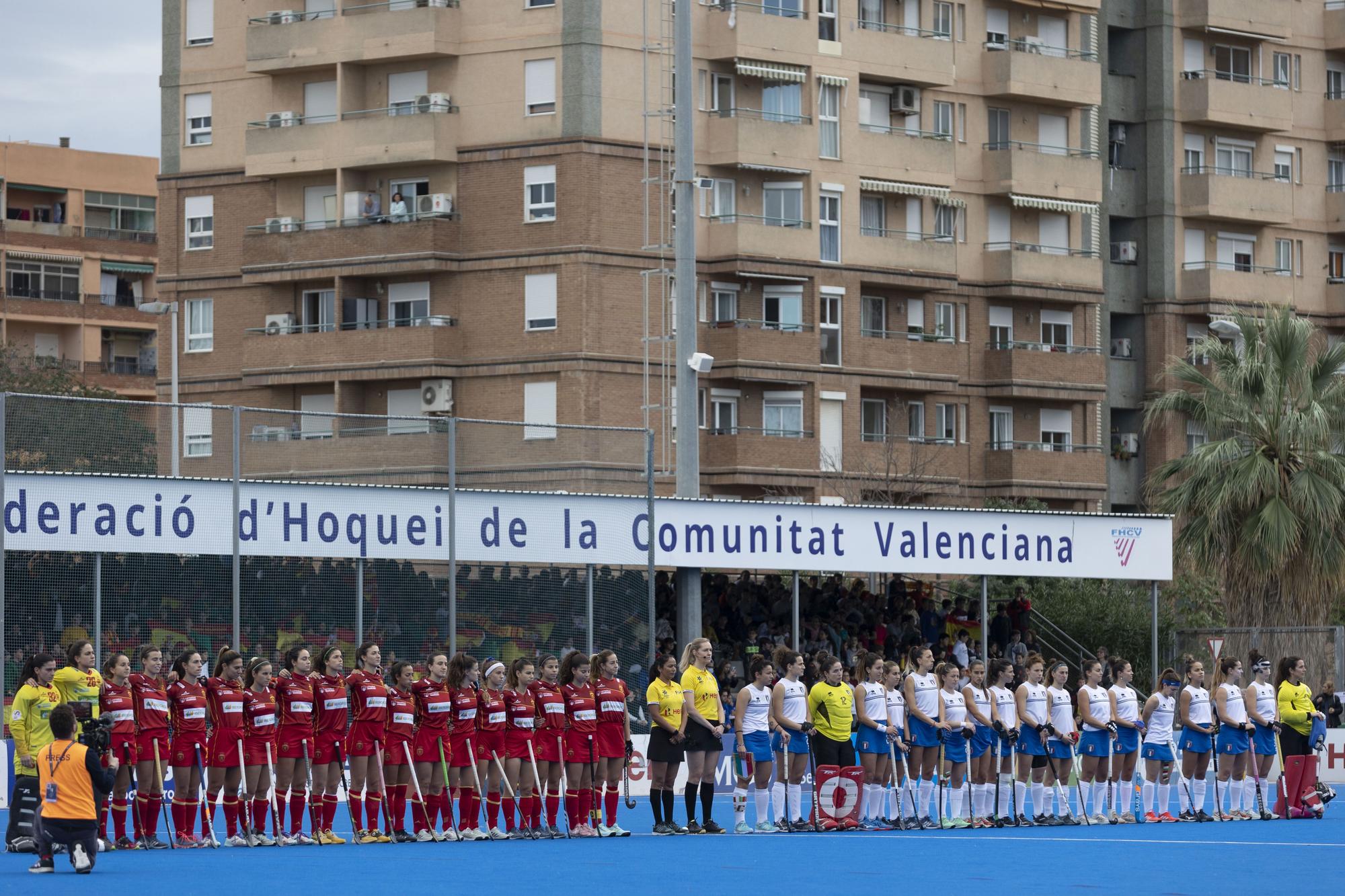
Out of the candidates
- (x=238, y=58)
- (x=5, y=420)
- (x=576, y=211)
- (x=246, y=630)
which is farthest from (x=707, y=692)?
(x=238, y=58)

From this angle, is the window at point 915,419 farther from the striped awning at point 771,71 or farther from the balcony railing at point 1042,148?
the striped awning at point 771,71

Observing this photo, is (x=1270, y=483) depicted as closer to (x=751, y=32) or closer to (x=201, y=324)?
(x=751, y=32)

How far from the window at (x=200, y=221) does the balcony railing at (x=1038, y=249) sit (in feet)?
67.6

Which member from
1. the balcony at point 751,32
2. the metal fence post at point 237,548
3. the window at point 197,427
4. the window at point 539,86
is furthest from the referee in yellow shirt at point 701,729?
the balcony at point 751,32

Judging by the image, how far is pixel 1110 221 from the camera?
69125 mm

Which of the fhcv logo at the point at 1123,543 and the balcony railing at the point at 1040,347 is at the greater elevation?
the balcony railing at the point at 1040,347

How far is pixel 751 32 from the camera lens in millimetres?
56938

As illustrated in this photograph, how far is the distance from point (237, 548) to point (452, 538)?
288 centimetres

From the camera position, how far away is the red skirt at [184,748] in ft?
72.7

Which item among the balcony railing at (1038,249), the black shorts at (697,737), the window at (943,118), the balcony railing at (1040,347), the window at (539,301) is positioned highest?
the window at (943,118)

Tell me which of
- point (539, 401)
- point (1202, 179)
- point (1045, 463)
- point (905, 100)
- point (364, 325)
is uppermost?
point (905, 100)

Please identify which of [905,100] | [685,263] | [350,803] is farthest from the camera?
[905,100]

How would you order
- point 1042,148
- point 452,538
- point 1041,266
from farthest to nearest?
point 1042,148
point 1041,266
point 452,538

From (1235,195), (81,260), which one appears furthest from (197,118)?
A: (81,260)
